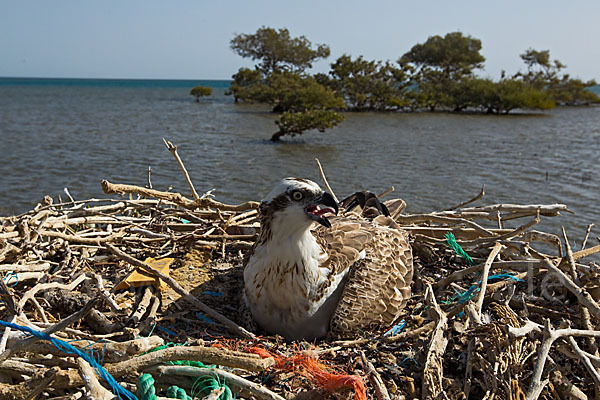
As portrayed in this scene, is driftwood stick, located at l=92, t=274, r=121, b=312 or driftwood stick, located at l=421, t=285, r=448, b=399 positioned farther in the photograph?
driftwood stick, located at l=92, t=274, r=121, b=312

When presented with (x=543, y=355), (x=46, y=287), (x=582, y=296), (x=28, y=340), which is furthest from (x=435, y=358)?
(x=46, y=287)

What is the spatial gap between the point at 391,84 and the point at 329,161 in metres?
27.1

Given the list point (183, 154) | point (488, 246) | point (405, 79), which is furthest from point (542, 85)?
point (488, 246)

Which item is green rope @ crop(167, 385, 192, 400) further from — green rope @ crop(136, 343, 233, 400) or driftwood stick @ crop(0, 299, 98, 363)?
driftwood stick @ crop(0, 299, 98, 363)

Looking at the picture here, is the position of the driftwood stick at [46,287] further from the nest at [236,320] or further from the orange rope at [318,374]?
the orange rope at [318,374]

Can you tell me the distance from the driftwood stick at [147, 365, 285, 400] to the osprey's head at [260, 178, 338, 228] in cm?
108

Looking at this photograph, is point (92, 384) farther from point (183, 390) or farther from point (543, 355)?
point (543, 355)

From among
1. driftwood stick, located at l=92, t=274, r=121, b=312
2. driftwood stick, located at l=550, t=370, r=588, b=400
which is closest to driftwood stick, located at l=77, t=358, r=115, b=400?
driftwood stick, located at l=92, t=274, r=121, b=312

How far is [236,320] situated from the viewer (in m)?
3.89

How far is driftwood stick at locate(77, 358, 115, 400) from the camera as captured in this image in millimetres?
2330

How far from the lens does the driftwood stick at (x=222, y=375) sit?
8.34 feet

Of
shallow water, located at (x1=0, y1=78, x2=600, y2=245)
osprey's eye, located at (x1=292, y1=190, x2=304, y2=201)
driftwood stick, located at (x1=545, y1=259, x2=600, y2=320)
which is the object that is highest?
osprey's eye, located at (x1=292, y1=190, x2=304, y2=201)

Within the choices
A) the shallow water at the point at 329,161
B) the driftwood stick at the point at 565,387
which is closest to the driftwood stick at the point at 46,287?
the driftwood stick at the point at 565,387

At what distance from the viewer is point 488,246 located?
4.63 meters
